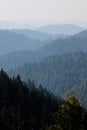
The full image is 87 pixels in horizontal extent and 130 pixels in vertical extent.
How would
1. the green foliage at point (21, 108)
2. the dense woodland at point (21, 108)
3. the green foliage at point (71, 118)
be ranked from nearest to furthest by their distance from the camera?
1. the green foliage at point (71, 118)
2. the dense woodland at point (21, 108)
3. the green foliage at point (21, 108)

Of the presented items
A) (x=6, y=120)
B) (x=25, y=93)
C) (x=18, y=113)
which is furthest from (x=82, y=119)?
(x=25, y=93)

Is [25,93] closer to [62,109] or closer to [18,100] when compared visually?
[18,100]

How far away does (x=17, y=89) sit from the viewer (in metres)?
87.4

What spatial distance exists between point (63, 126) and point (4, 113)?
55173mm

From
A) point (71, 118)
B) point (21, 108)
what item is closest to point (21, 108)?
point (21, 108)

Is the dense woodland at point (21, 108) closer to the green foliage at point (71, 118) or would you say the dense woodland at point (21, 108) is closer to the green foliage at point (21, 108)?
the green foliage at point (21, 108)

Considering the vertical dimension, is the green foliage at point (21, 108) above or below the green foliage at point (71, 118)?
above

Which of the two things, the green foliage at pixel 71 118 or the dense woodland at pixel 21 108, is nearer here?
the green foliage at pixel 71 118

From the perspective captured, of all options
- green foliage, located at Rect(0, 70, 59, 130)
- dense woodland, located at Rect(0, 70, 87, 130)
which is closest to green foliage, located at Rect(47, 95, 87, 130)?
dense woodland, located at Rect(0, 70, 87, 130)

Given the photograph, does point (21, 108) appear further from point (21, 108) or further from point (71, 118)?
point (71, 118)

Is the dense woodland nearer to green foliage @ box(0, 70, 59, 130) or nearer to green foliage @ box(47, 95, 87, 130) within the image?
green foliage @ box(0, 70, 59, 130)

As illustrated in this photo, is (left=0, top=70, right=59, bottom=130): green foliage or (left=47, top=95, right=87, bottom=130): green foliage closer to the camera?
(left=47, top=95, right=87, bottom=130): green foliage

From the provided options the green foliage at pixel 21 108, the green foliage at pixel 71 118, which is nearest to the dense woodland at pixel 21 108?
the green foliage at pixel 21 108

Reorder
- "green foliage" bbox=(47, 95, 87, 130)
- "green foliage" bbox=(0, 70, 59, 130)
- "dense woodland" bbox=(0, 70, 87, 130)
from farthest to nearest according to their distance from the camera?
"green foliage" bbox=(0, 70, 59, 130)
"dense woodland" bbox=(0, 70, 87, 130)
"green foliage" bbox=(47, 95, 87, 130)
